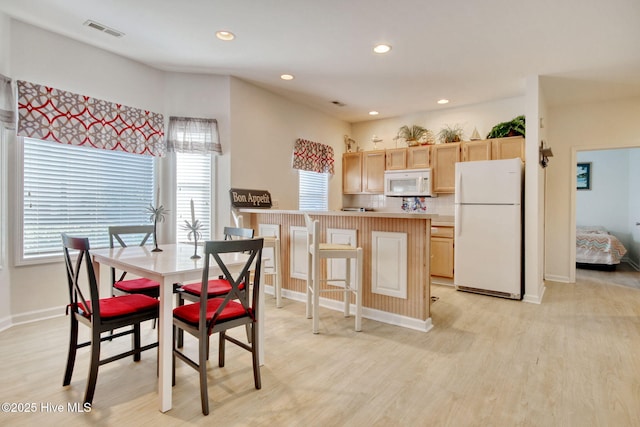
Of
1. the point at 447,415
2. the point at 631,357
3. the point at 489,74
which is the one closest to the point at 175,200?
the point at 447,415

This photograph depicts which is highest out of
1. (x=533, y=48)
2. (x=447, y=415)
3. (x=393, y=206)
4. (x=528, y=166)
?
(x=533, y=48)

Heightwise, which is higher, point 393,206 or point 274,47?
point 274,47

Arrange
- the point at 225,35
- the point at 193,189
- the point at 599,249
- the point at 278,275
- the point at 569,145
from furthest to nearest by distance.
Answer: the point at 599,249, the point at 569,145, the point at 193,189, the point at 278,275, the point at 225,35

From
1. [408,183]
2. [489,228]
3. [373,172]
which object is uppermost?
[373,172]

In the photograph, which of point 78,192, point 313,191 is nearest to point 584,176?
point 313,191

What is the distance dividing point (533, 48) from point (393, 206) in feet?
10.5

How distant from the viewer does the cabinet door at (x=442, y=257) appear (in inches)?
186

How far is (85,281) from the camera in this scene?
3525 mm

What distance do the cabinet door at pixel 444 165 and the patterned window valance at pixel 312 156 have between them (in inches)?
68.1

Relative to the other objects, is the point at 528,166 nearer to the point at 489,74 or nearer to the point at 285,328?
the point at 489,74

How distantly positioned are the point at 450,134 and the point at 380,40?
101 inches

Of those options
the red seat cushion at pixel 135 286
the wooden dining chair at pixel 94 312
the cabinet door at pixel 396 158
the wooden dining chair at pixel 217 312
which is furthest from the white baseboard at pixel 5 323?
the cabinet door at pixel 396 158

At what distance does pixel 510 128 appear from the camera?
461 cm

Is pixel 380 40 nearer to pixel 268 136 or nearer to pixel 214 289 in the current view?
pixel 268 136
